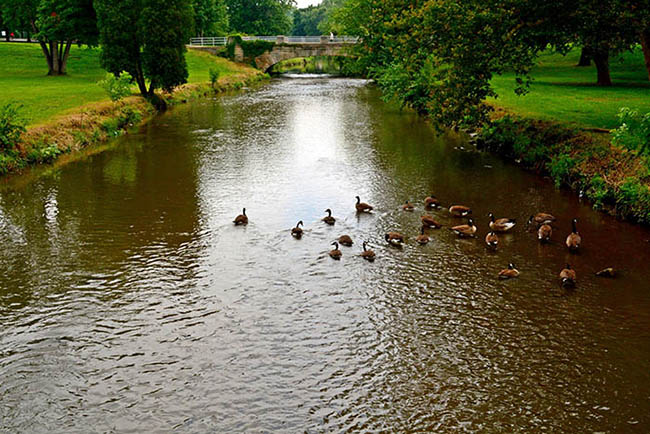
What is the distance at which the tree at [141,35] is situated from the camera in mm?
40500

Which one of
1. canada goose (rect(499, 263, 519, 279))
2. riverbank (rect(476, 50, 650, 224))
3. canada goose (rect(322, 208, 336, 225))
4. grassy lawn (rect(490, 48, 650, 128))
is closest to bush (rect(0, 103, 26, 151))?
canada goose (rect(322, 208, 336, 225))

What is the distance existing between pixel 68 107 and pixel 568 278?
98.1 feet

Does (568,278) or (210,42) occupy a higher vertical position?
(210,42)

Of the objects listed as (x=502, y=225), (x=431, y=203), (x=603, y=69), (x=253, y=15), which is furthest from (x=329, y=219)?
(x=253, y=15)

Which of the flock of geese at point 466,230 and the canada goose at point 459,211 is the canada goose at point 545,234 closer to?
the flock of geese at point 466,230

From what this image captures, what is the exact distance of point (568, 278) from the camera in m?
13.9

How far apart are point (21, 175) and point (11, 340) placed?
1449cm

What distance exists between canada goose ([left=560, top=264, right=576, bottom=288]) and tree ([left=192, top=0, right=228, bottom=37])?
8257 centimetres

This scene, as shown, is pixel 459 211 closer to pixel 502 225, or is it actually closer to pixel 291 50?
pixel 502 225

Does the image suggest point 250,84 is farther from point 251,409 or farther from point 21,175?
point 251,409

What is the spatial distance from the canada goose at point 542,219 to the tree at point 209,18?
258 feet

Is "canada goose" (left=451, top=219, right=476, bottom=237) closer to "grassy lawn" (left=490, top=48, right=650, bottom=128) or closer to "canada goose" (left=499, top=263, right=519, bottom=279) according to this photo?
"canada goose" (left=499, top=263, right=519, bottom=279)

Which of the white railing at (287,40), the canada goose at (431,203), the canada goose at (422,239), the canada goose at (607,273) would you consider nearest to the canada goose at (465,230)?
the canada goose at (422,239)

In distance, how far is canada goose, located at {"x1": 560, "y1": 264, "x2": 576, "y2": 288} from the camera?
13.9 metres
